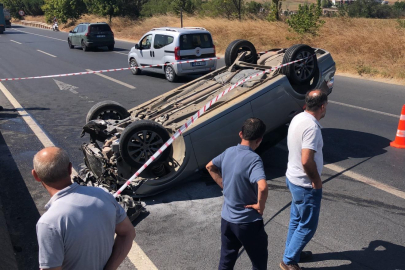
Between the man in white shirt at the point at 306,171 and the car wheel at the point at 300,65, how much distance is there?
9.84 feet

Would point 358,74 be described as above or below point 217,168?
below

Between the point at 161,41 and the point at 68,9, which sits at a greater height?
the point at 68,9

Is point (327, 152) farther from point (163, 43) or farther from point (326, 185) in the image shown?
point (163, 43)

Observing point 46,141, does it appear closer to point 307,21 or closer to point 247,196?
point 247,196

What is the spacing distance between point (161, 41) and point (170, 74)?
1361mm

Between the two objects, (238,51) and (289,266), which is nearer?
(289,266)

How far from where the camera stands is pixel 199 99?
22.6ft

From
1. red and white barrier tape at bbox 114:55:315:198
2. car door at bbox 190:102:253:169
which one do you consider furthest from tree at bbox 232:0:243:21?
car door at bbox 190:102:253:169

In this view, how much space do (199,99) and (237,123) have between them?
3.14ft

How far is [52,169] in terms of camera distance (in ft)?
7.86

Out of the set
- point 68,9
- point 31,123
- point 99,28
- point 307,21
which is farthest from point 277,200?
point 68,9

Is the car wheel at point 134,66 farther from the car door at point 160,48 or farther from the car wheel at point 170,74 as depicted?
the car wheel at point 170,74

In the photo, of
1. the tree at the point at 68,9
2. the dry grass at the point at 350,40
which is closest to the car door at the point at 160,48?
the dry grass at the point at 350,40

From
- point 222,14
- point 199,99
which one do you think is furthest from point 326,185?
point 222,14
